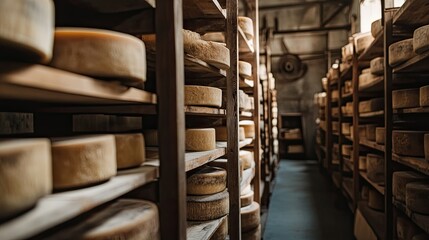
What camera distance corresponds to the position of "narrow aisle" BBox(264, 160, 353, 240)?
11.8 feet

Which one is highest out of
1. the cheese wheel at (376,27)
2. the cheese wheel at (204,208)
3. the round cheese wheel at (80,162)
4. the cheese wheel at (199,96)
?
the cheese wheel at (376,27)

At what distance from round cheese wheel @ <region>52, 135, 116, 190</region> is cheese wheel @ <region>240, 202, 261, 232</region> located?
2.01 metres

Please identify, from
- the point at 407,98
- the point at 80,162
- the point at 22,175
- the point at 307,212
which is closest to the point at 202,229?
the point at 80,162

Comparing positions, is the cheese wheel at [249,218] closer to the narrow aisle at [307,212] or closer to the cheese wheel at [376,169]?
the narrow aisle at [307,212]

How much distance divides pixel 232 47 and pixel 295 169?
636 cm

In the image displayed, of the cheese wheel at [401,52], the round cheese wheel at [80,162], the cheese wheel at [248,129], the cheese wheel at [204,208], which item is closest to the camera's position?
the round cheese wheel at [80,162]

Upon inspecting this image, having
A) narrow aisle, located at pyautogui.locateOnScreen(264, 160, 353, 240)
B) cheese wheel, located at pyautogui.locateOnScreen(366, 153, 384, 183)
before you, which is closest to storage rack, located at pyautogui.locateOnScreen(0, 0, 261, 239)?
cheese wheel, located at pyautogui.locateOnScreen(366, 153, 384, 183)

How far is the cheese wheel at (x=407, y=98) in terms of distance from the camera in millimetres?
2324

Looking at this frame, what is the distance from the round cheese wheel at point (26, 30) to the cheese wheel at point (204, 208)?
130 centimetres

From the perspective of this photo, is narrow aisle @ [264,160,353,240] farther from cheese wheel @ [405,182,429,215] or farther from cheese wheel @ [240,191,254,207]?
cheese wheel @ [405,182,429,215]

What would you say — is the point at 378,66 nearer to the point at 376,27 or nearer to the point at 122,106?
the point at 376,27

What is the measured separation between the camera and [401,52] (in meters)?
2.24

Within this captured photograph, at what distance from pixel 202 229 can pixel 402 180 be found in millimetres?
1430

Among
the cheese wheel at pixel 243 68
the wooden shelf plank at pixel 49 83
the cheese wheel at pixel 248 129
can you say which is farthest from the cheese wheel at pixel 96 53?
the cheese wheel at pixel 248 129
